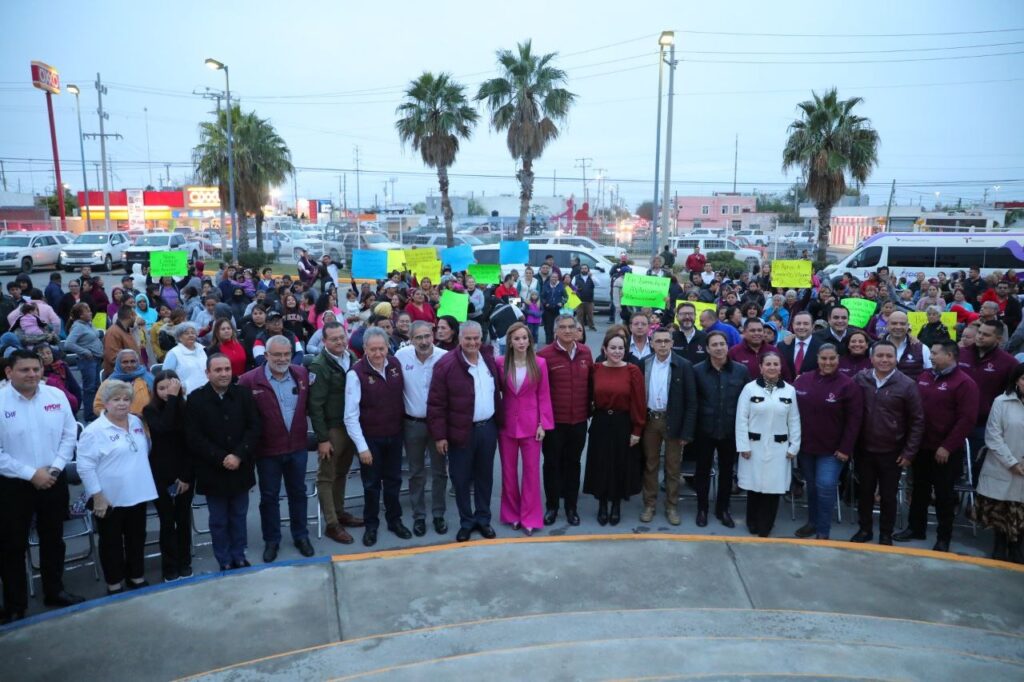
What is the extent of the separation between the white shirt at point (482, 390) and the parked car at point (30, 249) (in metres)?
31.3

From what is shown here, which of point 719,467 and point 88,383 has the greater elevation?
Result: point 88,383

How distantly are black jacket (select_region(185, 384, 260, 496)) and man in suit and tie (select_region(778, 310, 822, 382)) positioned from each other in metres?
5.38

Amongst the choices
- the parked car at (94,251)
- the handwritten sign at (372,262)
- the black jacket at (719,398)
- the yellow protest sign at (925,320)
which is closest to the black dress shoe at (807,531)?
the black jacket at (719,398)

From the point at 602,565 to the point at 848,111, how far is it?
Result: 26.3 metres

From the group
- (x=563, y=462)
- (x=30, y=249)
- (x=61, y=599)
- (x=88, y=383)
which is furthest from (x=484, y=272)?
(x=30, y=249)

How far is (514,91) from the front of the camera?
2948cm

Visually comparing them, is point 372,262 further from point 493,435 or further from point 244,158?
point 244,158

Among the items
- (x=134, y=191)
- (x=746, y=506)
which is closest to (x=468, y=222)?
(x=134, y=191)

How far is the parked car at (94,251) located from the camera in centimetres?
3250

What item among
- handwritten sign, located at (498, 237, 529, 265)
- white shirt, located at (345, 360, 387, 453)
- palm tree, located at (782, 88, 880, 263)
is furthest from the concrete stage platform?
palm tree, located at (782, 88, 880, 263)

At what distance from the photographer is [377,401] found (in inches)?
238

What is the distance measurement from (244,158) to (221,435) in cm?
2908

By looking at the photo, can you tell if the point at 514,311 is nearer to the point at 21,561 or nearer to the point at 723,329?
the point at 723,329

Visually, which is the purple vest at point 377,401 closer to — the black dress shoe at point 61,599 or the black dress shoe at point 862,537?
the black dress shoe at point 61,599
